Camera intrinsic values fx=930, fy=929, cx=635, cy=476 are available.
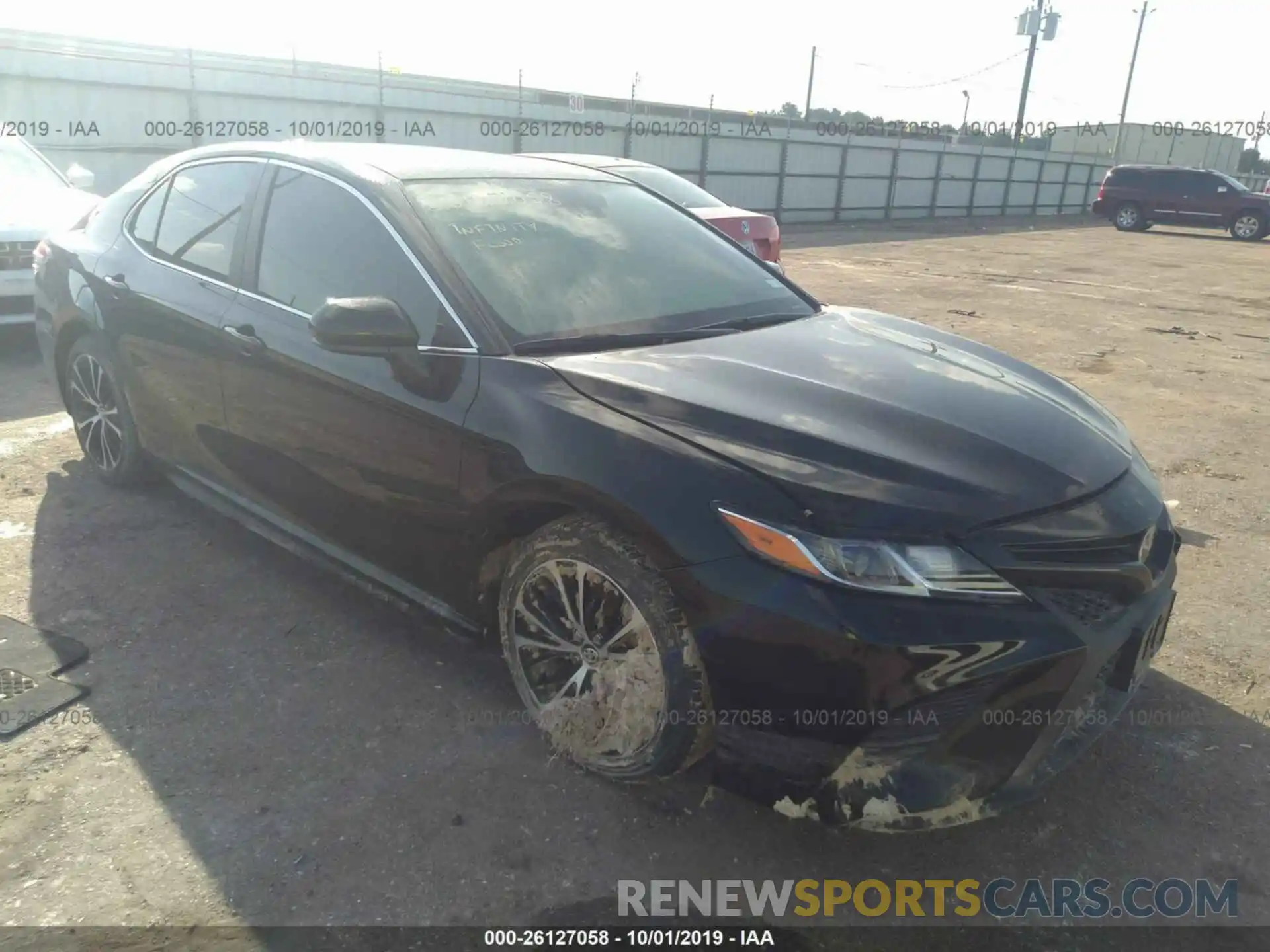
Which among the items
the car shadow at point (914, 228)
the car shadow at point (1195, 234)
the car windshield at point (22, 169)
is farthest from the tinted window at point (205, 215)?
the car shadow at point (1195, 234)

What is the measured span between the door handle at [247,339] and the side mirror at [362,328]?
0.65 metres

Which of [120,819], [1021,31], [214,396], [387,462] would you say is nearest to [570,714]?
[387,462]

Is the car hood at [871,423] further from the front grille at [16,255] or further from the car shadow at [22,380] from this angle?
the front grille at [16,255]

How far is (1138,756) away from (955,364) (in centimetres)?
130

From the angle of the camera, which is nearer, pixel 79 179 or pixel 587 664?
pixel 587 664

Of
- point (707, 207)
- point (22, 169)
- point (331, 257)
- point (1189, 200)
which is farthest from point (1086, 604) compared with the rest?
point (1189, 200)

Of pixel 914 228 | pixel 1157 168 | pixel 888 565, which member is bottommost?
pixel 914 228

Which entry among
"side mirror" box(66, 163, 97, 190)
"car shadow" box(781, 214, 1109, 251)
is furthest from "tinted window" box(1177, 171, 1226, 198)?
"side mirror" box(66, 163, 97, 190)

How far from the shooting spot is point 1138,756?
2.75m

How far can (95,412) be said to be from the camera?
4.34m

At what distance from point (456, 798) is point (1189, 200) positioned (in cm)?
3030

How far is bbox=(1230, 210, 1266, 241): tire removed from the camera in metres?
25.8

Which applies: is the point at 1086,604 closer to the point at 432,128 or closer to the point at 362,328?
the point at 362,328

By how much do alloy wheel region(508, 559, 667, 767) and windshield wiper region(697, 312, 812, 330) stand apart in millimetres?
1024
